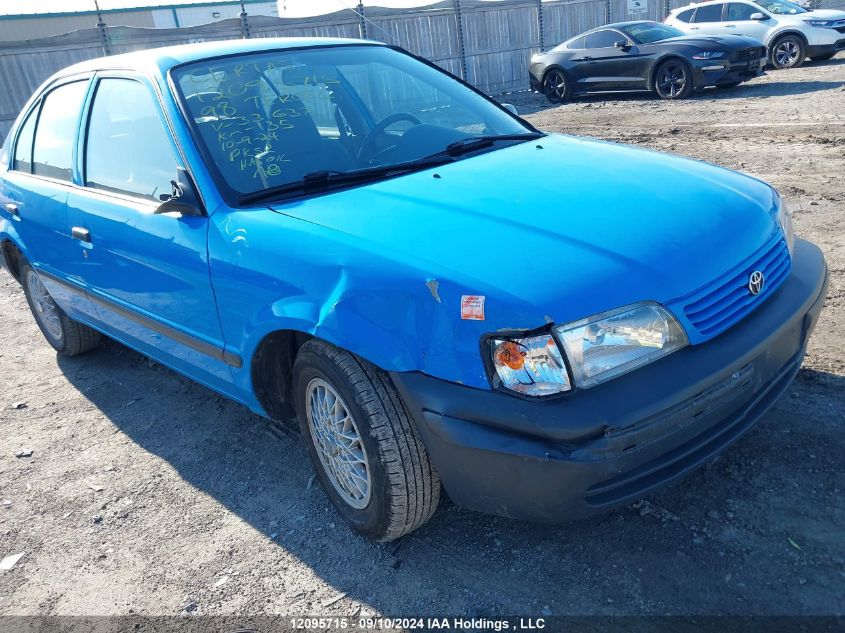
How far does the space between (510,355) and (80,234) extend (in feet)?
8.51

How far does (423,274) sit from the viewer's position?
84.8 inches

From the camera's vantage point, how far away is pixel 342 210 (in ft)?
8.48

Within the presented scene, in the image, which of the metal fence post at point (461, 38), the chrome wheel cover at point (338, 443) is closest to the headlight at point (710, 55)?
the metal fence post at point (461, 38)

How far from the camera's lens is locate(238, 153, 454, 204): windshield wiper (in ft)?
9.18

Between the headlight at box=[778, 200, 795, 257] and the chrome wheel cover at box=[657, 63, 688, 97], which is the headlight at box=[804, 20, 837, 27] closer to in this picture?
the chrome wheel cover at box=[657, 63, 688, 97]

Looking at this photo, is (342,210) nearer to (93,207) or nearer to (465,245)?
(465,245)

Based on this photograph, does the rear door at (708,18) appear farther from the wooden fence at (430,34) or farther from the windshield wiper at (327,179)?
the windshield wiper at (327,179)

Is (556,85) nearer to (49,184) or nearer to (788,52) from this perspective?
(788,52)

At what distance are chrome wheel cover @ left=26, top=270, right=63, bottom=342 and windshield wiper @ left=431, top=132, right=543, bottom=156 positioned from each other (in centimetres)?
298

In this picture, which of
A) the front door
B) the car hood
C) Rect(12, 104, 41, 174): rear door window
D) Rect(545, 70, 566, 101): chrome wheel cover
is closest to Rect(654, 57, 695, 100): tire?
the front door

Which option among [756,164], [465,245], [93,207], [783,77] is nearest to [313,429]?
[465,245]

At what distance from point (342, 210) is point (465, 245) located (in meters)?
0.57

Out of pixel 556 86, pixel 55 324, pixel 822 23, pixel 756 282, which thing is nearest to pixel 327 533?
pixel 756 282

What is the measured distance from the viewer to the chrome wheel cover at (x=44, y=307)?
15.4ft
